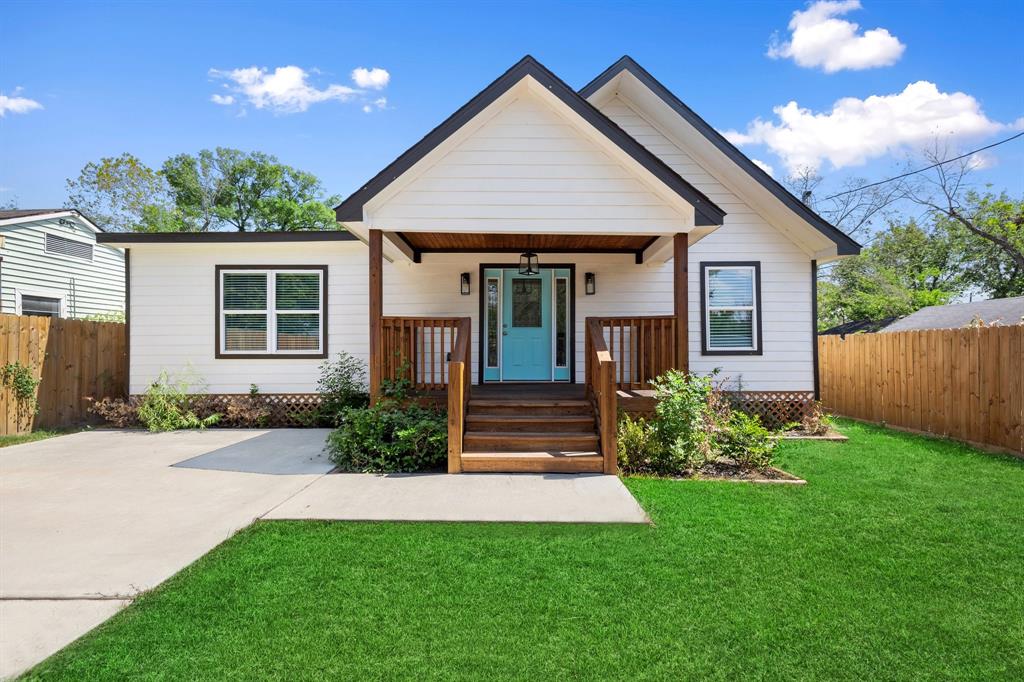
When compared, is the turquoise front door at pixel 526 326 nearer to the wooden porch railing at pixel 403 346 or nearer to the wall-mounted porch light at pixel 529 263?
the wall-mounted porch light at pixel 529 263

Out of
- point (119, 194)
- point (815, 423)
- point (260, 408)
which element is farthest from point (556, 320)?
point (119, 194)

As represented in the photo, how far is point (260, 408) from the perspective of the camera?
372 inches

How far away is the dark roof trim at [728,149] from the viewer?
27.9 feet

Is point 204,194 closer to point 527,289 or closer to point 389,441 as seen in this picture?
point 527,289

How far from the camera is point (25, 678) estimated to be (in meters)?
2.26

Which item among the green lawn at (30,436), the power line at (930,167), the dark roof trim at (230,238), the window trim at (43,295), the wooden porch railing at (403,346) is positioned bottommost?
the green lawn at (30,436)

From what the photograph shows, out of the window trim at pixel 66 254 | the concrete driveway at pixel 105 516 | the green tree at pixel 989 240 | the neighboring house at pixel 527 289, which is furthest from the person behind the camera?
the green tree at pixel 989 240

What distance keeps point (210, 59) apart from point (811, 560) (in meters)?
23.4

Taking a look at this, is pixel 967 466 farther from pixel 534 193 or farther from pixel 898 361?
pixel 534 193

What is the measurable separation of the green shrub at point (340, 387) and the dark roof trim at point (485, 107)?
368cm

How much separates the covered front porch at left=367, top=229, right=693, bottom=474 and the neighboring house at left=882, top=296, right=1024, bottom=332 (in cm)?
827

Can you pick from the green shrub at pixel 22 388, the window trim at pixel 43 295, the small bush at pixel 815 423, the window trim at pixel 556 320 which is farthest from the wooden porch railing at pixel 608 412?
the window trim at pixel 43 295

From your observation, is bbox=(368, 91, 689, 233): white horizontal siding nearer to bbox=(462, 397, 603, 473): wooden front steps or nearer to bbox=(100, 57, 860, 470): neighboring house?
bbox=(100, 57, 860, 470): neighboring house

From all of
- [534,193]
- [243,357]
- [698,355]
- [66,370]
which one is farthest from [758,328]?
[66,370]
